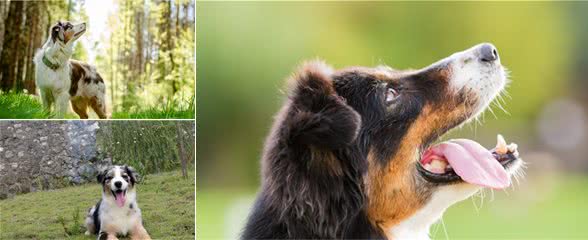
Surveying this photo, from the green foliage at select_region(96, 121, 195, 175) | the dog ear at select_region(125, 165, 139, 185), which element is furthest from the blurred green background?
the dog ear at select_region(125, 165, 139, 185)

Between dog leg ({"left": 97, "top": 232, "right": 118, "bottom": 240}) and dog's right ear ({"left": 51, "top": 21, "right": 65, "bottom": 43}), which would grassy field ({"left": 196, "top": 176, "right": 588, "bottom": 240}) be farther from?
dog's right ear ({"left": 51, "top": 21, "right": 65, "bottom": 43})

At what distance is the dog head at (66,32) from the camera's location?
313 centimetres

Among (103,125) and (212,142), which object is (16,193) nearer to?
(103,125)

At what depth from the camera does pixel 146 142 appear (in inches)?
131

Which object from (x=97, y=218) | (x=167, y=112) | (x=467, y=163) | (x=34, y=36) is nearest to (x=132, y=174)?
(x=97, y=218)

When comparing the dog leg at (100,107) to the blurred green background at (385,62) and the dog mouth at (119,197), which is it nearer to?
the dog mouth at (119,197)

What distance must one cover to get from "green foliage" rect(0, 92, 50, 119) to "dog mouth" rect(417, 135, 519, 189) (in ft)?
5.21

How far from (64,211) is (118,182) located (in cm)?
25

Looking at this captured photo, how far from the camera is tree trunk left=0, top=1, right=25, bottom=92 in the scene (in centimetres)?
319

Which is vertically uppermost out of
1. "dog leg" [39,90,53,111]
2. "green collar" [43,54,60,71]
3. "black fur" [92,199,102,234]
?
"green collar" [43,54,60,71]

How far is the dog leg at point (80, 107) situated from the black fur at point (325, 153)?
1180 millimetres

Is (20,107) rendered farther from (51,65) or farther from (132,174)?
(132,174)

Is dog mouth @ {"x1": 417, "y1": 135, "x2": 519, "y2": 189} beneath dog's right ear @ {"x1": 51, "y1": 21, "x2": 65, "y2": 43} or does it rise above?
beneath

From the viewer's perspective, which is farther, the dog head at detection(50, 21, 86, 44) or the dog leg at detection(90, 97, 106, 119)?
the dog leg at detection(90, 97, 106, 119)
